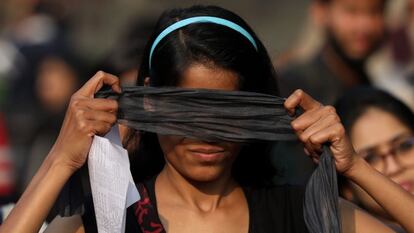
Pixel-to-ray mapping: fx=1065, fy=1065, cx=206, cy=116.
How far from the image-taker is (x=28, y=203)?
112 inches

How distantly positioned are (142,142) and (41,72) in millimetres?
4217

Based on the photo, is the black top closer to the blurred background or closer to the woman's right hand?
the woman's right hand

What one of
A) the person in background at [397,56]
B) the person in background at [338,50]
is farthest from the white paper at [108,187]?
the person in background at [397,56]

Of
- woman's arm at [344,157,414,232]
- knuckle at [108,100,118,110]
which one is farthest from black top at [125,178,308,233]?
knuckle at [108,100,118,110]

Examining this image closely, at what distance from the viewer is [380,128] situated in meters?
4.21

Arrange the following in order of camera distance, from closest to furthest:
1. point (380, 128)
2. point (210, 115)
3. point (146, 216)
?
point (210, 115) < point (146, 216) < point (380, 128)

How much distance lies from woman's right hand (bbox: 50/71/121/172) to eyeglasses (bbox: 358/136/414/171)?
1492mm

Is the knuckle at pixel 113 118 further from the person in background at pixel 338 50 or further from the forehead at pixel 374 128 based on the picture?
the person in background at pixel 338 50

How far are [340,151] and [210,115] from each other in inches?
14.4

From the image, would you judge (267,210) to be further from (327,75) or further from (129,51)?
(327,75)

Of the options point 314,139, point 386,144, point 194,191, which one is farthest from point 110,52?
point 314,139

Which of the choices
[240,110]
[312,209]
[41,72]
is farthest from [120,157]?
[41,72]

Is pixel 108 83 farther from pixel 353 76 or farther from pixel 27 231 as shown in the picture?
pixel 353 76

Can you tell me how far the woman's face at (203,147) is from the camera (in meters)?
2.93
